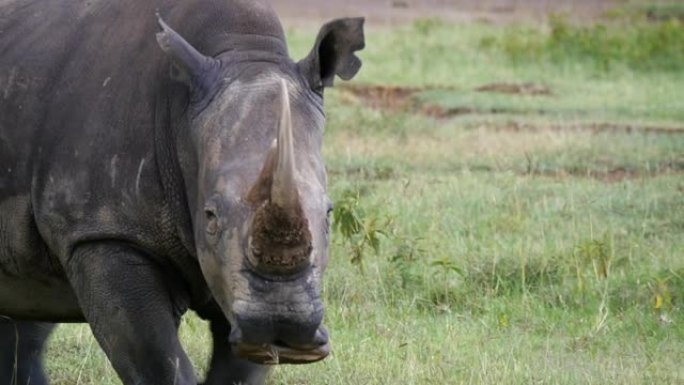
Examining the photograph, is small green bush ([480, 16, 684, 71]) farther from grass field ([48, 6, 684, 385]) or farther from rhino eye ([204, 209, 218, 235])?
rhino eye ([204, 209, 218, 235])

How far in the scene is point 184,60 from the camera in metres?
5.32

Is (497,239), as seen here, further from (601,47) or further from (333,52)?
(601,47)

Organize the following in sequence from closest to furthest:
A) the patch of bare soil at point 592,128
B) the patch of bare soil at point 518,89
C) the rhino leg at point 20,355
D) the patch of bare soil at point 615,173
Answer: the rhino leg at point 20,355 < the patch of bare soil at point 615,173 < the patch of bare soil at point 592,128 < the patch of bare soil at point 518,89

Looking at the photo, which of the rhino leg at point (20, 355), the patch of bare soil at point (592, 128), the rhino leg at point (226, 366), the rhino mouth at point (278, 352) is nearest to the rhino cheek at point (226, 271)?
the rhino mouth at point (278, 352)

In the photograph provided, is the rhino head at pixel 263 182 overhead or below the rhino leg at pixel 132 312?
overhead

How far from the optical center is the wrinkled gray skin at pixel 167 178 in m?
4.93

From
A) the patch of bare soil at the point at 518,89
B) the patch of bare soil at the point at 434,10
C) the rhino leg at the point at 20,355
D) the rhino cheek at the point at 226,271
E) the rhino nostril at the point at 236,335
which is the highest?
the rhino cheek at the point at 226,271

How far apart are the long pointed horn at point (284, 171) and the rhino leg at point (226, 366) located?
1.10 m

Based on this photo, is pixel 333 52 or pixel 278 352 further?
pixel 333 52

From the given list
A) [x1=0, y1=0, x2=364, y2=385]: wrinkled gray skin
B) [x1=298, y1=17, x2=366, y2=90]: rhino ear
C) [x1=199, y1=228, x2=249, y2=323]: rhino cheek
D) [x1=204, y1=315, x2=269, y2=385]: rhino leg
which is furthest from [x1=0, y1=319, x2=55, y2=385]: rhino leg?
[x1=298, y1=17, x2=366, y2=90]: rhino ear

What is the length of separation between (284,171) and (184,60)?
67cm

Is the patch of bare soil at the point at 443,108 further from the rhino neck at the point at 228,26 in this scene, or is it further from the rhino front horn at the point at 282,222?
the rhino front horn at the point at 282,222

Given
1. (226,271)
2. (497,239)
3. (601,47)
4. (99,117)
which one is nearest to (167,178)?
(99,117)

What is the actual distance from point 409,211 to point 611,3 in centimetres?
1724
